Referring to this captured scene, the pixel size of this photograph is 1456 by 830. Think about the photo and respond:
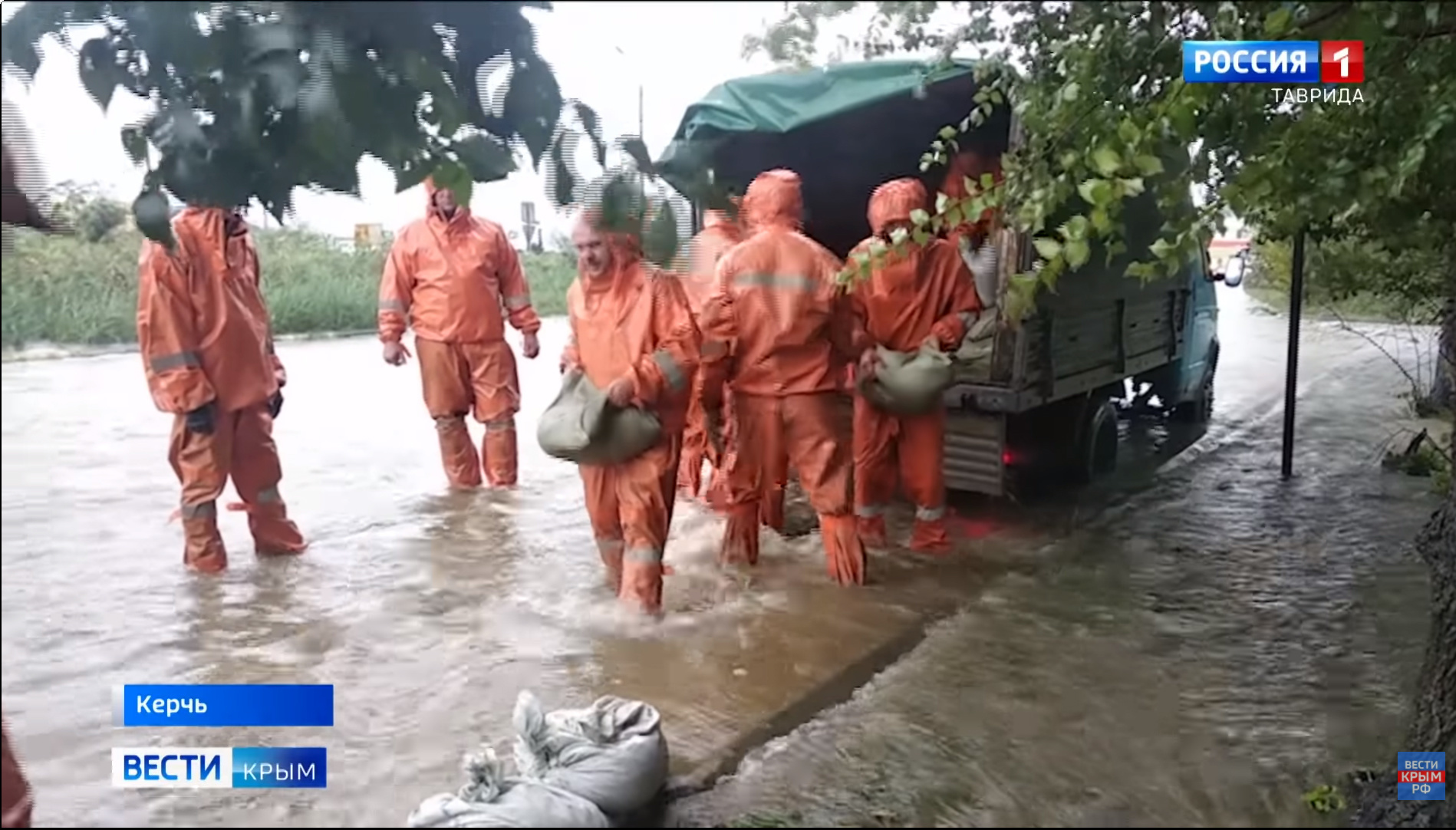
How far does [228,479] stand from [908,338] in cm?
240

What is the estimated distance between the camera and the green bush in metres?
1.74

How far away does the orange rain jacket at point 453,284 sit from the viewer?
8.54ft

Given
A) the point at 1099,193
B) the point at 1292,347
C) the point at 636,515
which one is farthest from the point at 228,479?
the point at 1292,347

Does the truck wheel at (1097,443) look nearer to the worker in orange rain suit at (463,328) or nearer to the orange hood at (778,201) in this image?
the orange hood at (778,201)

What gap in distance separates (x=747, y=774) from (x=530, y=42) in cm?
168

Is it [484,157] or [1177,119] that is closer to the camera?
[484,157]

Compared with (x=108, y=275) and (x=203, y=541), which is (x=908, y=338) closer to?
(x=203, y=541)

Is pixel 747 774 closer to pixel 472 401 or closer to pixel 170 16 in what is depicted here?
pixel 170 16

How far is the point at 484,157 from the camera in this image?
173 centimetres

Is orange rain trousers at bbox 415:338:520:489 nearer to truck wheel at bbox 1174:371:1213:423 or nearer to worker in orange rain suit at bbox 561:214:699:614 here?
worker in orange rain suit at bbox 561:214:699:614

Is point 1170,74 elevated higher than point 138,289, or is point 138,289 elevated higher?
point 1170,74

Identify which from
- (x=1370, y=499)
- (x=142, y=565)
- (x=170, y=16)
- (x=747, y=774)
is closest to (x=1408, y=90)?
(x=747, y=774)

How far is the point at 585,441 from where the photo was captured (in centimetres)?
327

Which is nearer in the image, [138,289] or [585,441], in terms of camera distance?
[138,289]
